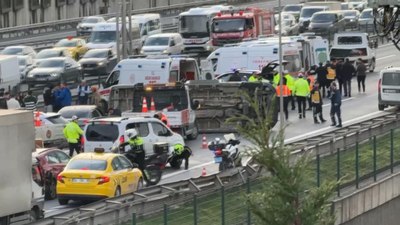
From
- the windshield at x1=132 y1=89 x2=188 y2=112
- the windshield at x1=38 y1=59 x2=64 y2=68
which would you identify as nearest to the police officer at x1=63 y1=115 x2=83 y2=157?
the windshield at x1=132 y1=89 x2=188 y2=112

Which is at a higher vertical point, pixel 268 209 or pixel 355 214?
pixel 268 209

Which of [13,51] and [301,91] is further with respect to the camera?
[13,51]

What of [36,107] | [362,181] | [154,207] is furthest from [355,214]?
[36,107]

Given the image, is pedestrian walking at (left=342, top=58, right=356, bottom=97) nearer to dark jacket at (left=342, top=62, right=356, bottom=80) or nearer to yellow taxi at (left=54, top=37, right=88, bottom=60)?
dark jacket at (left=342, top=62, right=356, bottom=80)

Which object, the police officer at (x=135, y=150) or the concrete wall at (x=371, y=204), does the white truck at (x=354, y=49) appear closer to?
the police officer at (x=135, y=150)

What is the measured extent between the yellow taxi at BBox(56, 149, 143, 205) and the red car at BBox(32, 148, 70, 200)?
2.91 ft

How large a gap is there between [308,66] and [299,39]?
1.37 metres

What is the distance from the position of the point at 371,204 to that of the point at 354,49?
34634 mm

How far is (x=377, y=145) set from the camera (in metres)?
32.2

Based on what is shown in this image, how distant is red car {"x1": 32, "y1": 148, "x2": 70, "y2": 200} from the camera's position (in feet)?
113

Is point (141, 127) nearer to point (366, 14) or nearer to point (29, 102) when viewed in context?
point (29, 102)

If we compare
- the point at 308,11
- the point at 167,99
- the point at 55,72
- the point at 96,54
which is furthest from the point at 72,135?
the point at 308,11

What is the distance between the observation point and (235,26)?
234 feet

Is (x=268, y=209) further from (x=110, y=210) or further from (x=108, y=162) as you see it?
(x=108, y=162)
